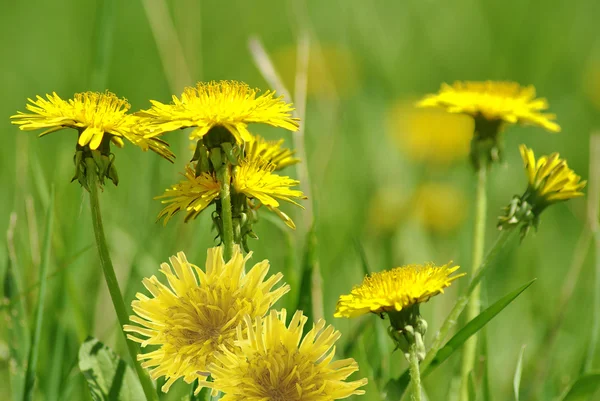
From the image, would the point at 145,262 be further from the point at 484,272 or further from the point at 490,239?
the point at 490,239

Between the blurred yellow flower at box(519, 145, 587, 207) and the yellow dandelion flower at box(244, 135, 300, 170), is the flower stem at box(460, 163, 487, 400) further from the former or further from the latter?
the yellow dandelion flower at box(244, 135, 300, 170)

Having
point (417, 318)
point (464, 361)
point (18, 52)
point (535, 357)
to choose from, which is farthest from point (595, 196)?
point (18, 52)

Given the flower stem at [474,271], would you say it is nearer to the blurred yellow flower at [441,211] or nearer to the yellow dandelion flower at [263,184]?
the yellow dandelion flower at [263,184]

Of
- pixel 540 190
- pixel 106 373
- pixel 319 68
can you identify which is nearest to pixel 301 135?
pixel 540 190

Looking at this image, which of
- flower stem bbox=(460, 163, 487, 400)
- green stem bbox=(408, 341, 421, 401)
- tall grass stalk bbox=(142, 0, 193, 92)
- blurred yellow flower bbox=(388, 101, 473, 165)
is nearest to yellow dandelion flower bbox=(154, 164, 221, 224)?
green stem bbox=(408, 341, 421, 401)

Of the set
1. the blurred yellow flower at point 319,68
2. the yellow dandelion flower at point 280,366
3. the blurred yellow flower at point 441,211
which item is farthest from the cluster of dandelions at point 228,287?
the blurred yellow flower at point 319,68

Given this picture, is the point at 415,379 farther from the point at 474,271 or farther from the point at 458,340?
the point at 474,271
